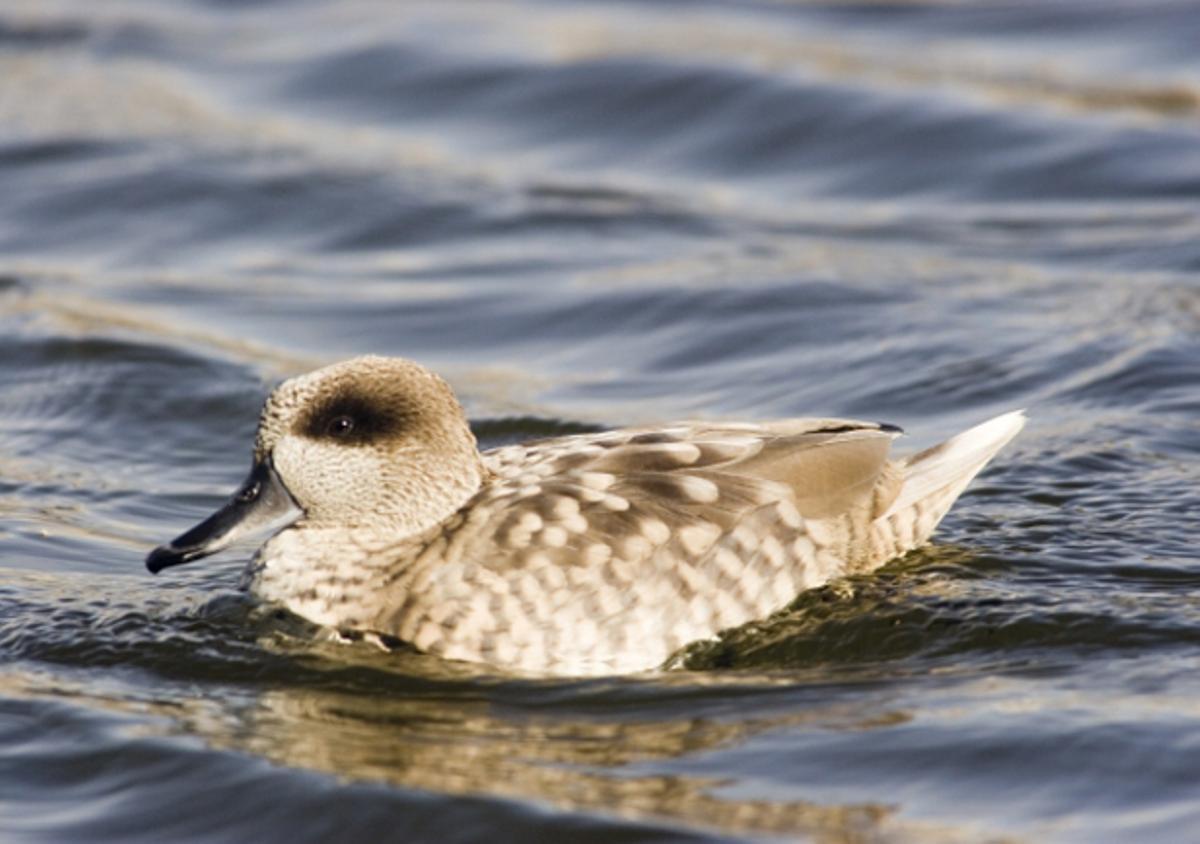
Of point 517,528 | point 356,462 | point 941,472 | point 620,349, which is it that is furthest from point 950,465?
point 620,349

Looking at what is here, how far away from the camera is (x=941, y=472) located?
9.05 m

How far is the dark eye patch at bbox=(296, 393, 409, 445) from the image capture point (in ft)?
26.9

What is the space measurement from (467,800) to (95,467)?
479 centimetres

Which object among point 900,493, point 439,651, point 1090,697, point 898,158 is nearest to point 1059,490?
point 900,493

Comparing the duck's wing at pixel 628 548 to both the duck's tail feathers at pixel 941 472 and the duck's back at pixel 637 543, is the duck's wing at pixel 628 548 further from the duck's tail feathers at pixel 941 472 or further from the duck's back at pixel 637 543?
the duck's tail feathers at pixel 941 472

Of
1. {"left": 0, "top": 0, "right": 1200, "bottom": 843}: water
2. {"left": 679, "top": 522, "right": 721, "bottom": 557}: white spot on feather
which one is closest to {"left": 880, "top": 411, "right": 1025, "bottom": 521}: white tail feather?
{"left": 0, "top": 0, "right": 1200, "bottom": 843}: water

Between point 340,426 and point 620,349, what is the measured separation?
488cm

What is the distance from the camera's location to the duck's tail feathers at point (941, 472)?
9.02 m

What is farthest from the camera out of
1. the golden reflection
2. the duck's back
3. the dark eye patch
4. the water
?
the dark eye patch

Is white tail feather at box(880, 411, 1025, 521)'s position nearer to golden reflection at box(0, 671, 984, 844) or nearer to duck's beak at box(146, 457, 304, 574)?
golden reflection at box(0, 671, 984, 844)

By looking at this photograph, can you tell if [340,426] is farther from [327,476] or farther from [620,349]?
[620,349]

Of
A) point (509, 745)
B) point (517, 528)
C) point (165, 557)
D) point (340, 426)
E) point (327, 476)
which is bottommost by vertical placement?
point (509, 745)

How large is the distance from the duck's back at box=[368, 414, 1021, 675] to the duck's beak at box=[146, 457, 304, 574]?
0.54m

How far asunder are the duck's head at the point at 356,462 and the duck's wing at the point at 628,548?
0.18 metres
